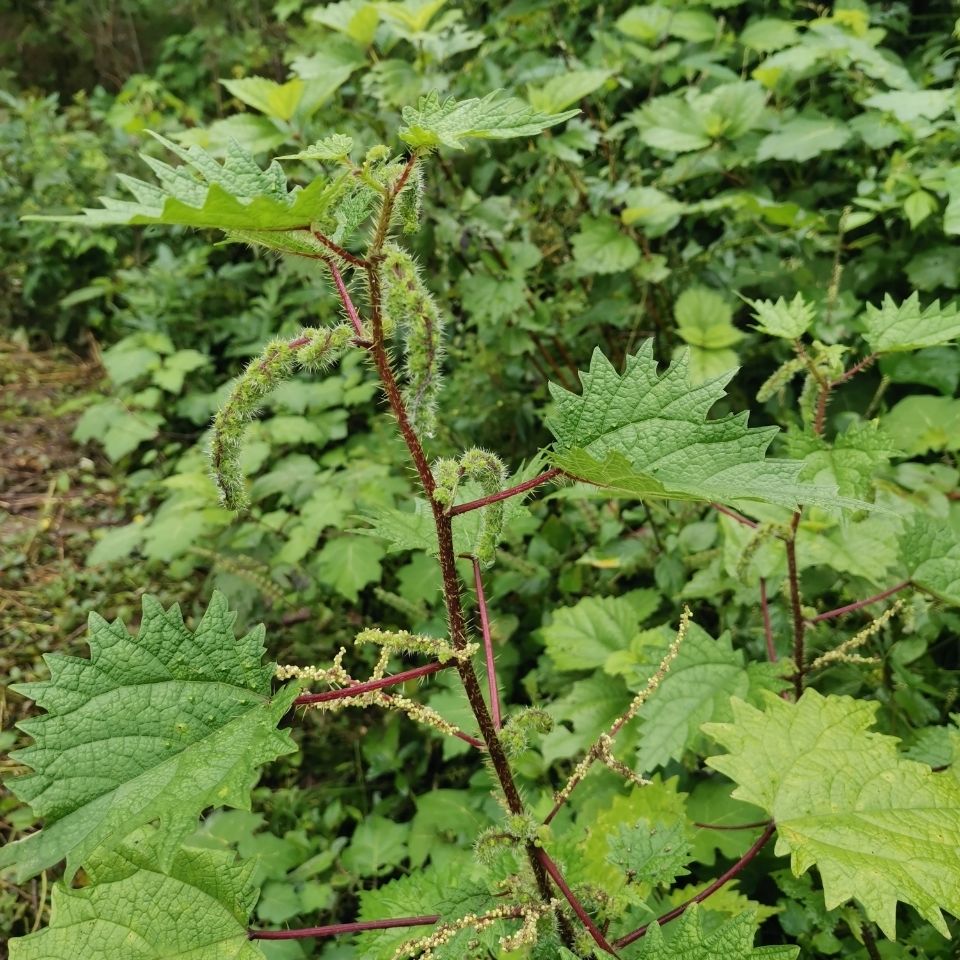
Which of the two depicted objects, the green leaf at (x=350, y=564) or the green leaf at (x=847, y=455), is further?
the green leaf at (x=350, y=564)

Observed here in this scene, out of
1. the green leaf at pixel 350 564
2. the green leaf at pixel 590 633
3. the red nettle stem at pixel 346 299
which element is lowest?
the green leaf at pixel 350 564

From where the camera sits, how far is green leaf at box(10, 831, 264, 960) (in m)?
1.00

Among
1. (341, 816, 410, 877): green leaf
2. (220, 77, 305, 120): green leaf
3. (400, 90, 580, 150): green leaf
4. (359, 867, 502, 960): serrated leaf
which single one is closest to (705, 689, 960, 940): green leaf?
(359, 867, 502, 960): serrated leaf

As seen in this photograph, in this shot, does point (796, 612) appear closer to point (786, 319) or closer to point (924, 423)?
point (786, 319)

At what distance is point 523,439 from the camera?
8.89ft

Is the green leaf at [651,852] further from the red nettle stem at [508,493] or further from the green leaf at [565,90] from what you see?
the green leaf at [565,90]

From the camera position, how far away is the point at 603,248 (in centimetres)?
247

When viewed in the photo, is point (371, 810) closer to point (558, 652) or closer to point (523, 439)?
point (558, 652)

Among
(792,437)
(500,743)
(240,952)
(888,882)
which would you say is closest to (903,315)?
(792,437)

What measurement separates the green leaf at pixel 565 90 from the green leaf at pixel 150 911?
85.0 inches

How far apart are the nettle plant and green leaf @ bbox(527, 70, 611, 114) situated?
144 centimetres

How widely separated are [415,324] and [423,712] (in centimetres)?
49

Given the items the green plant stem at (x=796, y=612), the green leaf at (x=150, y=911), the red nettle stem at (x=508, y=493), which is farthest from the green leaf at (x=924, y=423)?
the green leaf at (x=150, y=911)

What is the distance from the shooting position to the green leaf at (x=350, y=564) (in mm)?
A: 2295
